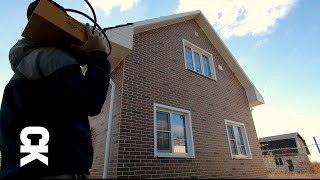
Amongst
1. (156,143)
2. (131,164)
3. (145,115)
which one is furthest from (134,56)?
(131,164)

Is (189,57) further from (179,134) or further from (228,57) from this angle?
(179,134)

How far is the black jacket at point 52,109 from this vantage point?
119 cm

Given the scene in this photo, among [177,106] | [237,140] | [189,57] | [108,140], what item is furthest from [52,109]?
[237,140]

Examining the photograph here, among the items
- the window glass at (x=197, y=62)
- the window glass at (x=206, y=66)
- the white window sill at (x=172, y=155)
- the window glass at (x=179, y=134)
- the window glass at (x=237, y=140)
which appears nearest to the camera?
the white window sill at (x=172, y=155)

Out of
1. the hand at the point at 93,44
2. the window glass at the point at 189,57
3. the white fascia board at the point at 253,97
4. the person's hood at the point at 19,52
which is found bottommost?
the person's hood at the point at 19,52

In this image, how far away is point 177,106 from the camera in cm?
677

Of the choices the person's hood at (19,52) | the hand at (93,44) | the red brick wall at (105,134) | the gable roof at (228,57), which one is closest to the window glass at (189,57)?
the gable roof at (228,57)

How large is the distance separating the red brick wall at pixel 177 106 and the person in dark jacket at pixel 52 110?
3744 millimetres

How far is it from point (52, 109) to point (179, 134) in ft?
18.2

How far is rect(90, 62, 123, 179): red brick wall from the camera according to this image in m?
4.99

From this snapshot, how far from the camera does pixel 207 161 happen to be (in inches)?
261

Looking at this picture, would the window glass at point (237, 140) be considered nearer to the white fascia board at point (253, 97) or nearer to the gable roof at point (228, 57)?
the white fascia board at point (253, 97)

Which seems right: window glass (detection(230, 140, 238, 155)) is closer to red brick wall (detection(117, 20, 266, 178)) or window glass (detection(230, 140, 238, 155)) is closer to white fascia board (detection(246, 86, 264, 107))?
red brick wall (detection(117, 20, 266, 178))

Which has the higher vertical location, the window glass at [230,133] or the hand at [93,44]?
the window glass at [230,133]
